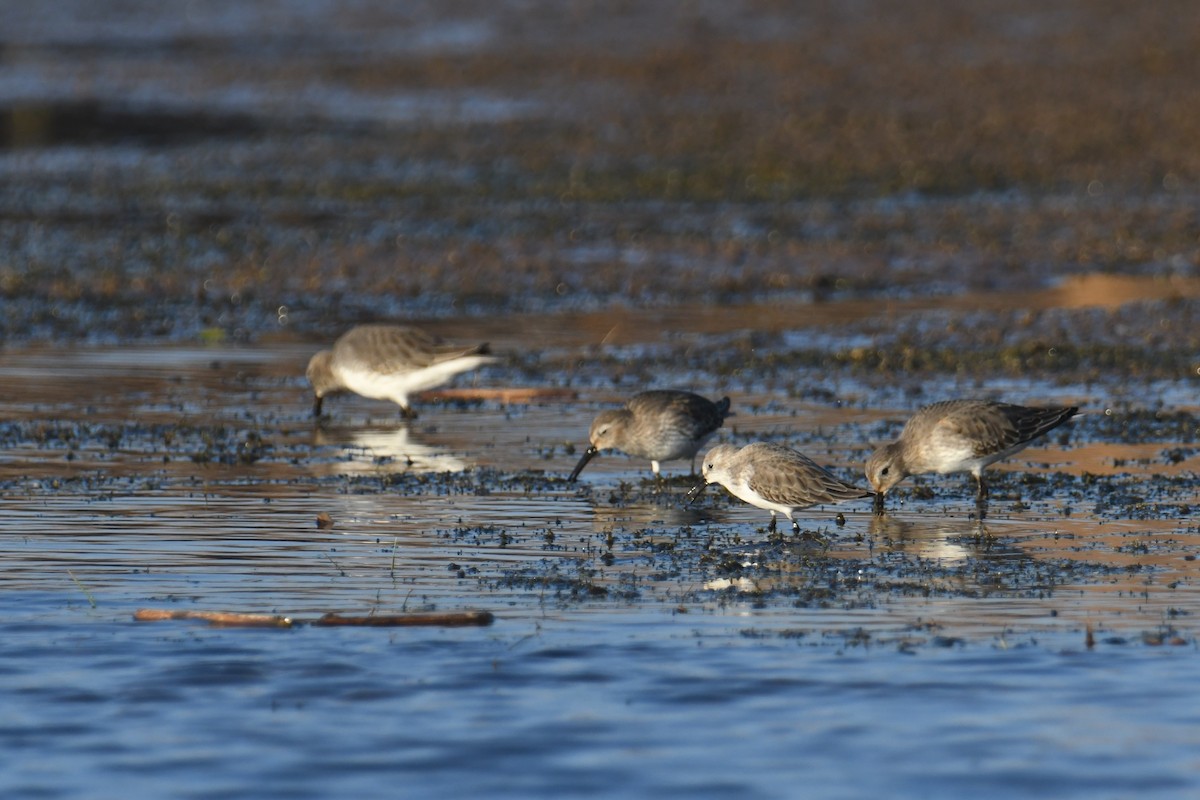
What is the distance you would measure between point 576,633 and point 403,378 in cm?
757

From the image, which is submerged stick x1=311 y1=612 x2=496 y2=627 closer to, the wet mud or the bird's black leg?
the wet mud

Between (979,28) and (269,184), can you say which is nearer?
(269,184)

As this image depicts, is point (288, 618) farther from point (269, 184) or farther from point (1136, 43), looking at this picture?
point (1136, 43)

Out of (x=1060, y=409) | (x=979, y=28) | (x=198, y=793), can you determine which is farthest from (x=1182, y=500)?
(x=979, y=28)

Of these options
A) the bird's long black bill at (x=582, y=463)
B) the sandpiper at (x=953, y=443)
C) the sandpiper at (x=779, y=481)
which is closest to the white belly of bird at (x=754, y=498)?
the sandpiper at (x=779, y=481)

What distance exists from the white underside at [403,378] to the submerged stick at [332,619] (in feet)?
23.6

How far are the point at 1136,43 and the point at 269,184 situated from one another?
2276cm

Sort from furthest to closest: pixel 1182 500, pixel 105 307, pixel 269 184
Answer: pixel 269 184 < pixel 105 307 < pixel 1182 500

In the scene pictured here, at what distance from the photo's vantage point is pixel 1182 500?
1333cm

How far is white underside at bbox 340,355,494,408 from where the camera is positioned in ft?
56.6

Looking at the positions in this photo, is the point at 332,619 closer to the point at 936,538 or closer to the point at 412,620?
the point at 412,620

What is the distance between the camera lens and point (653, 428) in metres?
14.3

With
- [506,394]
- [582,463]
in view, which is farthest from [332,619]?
[506,394]

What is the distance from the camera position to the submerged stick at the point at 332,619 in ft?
32.9
